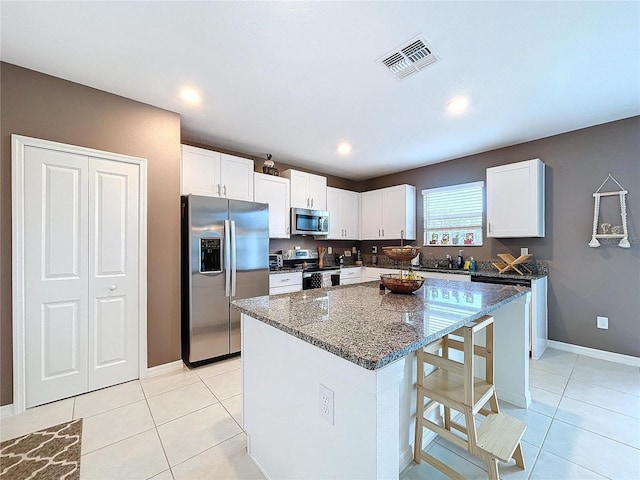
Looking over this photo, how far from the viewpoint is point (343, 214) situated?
5074 mm

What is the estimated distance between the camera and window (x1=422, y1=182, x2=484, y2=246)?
13.2ft

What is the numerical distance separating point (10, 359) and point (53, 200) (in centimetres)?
124

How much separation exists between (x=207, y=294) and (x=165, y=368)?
2.63 ft

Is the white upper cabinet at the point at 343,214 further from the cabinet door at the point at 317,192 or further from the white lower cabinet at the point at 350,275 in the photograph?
the white lower cabinet at the point at 350,275

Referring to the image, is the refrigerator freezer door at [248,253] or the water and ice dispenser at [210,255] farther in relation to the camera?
the refrigerator freezer door at [248,253]

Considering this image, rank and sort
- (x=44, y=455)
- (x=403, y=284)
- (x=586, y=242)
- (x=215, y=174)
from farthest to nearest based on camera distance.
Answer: (x=215, y=174) → (x=586, y=242) → (x=403, y=284) → (x=44, y=455)

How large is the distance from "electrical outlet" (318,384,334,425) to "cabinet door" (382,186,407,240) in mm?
3799

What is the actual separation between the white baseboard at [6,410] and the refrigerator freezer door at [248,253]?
65.9 inches

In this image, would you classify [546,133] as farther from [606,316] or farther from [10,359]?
[10,359]

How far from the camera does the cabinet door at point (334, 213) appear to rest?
15.9ft

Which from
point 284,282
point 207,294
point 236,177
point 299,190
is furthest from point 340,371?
point 299,190

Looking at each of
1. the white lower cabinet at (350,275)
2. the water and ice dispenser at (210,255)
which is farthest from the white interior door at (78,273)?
the white lower cabinet at (350,275)

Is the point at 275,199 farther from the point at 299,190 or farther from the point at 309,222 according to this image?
the point at 309,222

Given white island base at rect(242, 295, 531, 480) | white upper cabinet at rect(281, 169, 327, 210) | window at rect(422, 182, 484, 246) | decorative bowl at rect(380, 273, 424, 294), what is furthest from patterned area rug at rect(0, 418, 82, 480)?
window at rect(422, 182, 484, 246)
